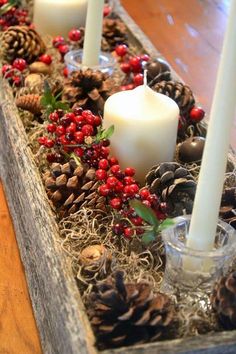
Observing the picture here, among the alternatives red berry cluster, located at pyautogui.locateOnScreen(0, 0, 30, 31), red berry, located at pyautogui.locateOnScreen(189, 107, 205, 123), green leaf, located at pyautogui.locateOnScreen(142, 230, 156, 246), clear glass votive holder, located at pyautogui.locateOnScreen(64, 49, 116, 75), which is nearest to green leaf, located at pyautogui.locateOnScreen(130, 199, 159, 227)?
green leaf, located at pyautogui.locateOnScreen(142, 230, 156, 246)

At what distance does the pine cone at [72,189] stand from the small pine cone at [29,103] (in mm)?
185

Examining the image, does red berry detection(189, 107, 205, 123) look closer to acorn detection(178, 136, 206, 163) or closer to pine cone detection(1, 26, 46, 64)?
acorn detection(178, 136, 206, 163)

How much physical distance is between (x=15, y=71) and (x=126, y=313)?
509 mm

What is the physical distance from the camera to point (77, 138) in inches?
30.1

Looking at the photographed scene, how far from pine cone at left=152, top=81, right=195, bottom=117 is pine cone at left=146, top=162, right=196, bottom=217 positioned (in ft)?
0.59

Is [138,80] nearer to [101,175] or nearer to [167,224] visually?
[101,175]

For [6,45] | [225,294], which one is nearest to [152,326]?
[225,294]

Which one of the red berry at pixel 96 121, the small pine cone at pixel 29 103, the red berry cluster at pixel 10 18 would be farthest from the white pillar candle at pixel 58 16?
the red berry at pixel 96 121

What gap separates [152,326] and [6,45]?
0.57m

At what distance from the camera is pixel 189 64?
122 centimetres

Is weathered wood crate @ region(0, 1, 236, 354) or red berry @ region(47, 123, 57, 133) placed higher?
red berry @ region(47, 123, 57, 133)

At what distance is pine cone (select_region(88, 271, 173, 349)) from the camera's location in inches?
21.7

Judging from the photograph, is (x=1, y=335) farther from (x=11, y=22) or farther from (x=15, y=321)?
(x=11, y=22)

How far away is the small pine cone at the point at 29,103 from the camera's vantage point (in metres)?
0.89
